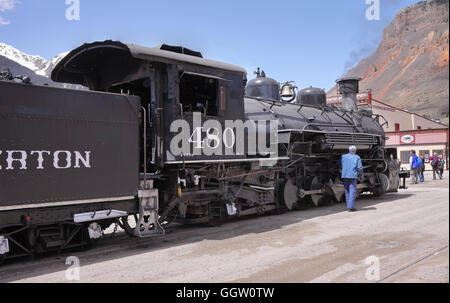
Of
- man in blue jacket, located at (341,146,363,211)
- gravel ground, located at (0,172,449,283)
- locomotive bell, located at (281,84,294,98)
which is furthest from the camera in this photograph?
locomotive bell, located at (281,84,294,98)

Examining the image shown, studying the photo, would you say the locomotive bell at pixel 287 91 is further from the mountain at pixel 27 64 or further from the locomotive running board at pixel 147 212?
the locomotive running board at pixel 147 212

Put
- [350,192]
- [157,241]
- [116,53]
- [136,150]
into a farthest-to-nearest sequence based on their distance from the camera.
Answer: [350,192]
[116,53]
[157,241]
[136,150]

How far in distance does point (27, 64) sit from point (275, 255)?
5836 millimetres

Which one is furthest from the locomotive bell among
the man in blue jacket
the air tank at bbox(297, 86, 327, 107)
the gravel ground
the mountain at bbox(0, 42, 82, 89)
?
the mountain at bbox(0, 42, 82, 89)

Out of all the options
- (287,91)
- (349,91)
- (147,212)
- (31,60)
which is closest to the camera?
(147,212)

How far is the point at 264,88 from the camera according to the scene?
36.3 feet

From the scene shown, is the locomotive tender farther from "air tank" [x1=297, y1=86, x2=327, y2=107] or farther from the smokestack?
the smokestack

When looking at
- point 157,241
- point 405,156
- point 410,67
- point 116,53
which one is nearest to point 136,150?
point 157,241

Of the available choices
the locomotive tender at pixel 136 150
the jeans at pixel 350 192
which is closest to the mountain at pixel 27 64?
the locomotive tender at pixel 136 150

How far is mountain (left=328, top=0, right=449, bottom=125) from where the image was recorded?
85938 millimetres

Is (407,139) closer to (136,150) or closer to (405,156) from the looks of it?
(405,156)

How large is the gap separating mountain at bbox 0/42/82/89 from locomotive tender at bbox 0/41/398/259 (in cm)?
28

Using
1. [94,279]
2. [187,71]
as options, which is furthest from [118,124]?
[94,279]
